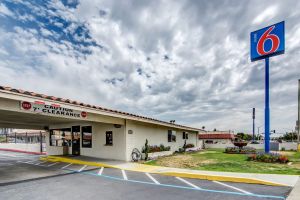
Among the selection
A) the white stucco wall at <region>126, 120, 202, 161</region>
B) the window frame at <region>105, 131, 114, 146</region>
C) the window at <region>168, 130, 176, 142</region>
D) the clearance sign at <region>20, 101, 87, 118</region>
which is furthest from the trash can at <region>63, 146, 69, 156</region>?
the window at <region>168, 130, 176, 142</region>

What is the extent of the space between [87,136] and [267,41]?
15.2 meters

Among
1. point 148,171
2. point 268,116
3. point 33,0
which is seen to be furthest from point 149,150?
point 33,0

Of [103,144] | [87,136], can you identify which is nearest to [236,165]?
[103,144]

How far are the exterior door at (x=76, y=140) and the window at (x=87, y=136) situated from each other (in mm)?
711

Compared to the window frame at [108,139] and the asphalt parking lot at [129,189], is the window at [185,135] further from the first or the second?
the asphalt parking lot at [129,189]

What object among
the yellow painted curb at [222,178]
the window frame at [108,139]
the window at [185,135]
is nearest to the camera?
the yellow painted curb at [222,178]

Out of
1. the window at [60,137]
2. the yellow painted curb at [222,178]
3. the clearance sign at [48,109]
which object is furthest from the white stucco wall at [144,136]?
the window at [60,137]

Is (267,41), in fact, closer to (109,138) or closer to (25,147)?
(109,138)

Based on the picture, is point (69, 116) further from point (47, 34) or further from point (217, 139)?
point (217, 139)

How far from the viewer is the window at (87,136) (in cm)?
1673

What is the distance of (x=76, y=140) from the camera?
1784 cm

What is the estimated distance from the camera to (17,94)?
825 cm

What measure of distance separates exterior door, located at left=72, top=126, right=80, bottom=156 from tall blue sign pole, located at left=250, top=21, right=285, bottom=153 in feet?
47.2

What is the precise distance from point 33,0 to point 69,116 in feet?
18.4
